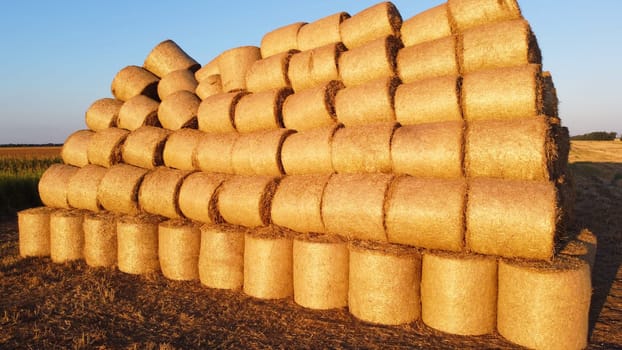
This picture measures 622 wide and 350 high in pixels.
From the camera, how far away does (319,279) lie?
5156 millimetres

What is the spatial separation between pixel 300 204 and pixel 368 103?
1592 mm

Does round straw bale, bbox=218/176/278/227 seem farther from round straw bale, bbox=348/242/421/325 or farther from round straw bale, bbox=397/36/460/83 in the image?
round straw bale, bbox=397/36/460/83

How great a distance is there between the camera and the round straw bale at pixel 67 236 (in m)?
7.33

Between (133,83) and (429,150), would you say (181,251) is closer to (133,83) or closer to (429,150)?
(429,150)

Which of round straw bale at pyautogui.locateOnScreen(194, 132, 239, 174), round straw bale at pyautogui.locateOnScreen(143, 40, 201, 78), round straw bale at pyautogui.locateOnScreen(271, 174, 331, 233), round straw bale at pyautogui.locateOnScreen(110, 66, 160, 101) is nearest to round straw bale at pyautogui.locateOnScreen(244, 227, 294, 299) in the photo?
round straw bale at pyautogui.locateOnScreen(271, 174, 331, 233)

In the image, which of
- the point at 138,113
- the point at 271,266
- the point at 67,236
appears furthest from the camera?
the point at 138,113

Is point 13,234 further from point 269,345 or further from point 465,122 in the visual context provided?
point 465,122

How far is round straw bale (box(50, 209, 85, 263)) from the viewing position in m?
7.33

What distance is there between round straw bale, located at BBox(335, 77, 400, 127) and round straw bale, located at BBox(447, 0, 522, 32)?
3.46 feet

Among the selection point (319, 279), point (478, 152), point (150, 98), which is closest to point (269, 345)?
point (319, 279)

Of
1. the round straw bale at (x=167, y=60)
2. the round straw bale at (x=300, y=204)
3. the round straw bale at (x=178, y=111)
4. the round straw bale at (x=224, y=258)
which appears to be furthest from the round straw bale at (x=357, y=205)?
the round straw bale at (x=167, y=60)

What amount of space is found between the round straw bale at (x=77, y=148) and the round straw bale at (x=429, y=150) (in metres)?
6.02

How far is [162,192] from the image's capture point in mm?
6805

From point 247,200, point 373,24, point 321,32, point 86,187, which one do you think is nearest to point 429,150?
point 373,24
